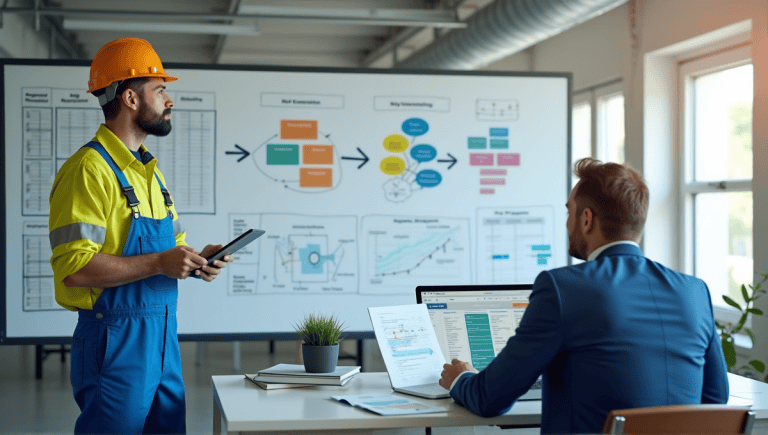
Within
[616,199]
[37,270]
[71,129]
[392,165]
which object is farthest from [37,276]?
[616,199]

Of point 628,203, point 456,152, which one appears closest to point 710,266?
point 456,152

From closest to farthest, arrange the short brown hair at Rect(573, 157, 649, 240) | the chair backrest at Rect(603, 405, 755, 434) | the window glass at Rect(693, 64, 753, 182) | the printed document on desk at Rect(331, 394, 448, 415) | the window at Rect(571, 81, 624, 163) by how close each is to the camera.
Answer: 1. the chair backrest at Rect(603, 405, 755, 434)
2. the short brown hair at Rect(573, 157, 649, 240)
3. the printed document on desk at Rect(331, 394, 448, 415)
4. the window glass at Rect(693, 64, 753, 182)
5. the window at Rect(571, 81, 624, 163)

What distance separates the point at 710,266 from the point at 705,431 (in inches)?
178

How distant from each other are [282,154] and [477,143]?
1077mm

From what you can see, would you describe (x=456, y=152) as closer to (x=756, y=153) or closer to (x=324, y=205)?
(x=324, y=205)

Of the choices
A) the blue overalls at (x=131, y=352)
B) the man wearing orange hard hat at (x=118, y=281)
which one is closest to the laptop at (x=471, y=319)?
the man wearing orange hard hat at (x=118, y=281)

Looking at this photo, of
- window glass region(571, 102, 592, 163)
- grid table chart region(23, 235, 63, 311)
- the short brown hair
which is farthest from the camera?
window glass region(571, 102, 592, 163)

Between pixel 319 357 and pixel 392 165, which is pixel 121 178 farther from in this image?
pixel 392 165

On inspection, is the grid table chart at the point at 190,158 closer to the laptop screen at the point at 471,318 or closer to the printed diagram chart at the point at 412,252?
the printed diagram chart at the point at 412,252

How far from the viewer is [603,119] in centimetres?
694

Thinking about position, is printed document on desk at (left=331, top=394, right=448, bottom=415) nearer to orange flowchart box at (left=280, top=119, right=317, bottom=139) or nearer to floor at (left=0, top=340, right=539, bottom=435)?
floor at (left=0, top=340, right=539, bottom=435)

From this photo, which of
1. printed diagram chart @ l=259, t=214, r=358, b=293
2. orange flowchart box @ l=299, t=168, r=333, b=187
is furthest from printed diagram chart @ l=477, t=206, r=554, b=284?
orange flowchart box @ l=299, t=168, r=333, b=187

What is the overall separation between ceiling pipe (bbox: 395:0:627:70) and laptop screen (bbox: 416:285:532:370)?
2744 mm

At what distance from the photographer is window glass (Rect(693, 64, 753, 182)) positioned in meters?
5.17
